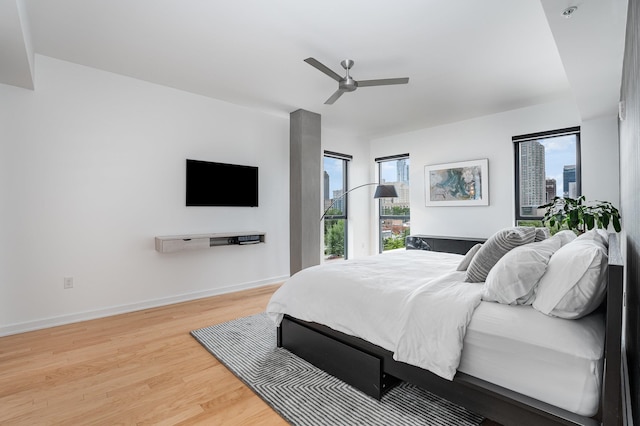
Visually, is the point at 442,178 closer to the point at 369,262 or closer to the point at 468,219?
the point at 468,219

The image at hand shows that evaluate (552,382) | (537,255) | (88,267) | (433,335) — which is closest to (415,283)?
(433,335)

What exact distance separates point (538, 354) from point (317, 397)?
122 cm

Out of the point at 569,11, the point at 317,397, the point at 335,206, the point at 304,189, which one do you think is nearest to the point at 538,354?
the point at 317,397

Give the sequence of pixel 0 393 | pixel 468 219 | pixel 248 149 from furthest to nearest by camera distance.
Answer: pixel 468 219, pixel 248 149, pixel 0 393

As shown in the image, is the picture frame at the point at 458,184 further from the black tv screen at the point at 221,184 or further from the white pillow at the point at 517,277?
the white pillow at the point at 517,277

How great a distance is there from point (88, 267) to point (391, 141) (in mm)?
5044

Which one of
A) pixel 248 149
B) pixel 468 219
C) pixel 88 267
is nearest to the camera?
pixel 88 267

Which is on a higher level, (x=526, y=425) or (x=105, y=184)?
(x=105, y=184)

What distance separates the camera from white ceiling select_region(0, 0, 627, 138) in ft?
7.34

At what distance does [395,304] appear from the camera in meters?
1.81

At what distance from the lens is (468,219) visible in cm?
496

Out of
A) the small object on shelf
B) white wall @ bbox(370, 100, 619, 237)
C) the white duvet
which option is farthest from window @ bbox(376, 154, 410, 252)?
the white duvet

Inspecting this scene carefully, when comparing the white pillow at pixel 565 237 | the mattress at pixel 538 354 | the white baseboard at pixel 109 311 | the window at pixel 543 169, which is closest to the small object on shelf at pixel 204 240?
the white baseboard at pixel 109 311

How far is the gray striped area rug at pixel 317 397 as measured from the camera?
67.7 inches
